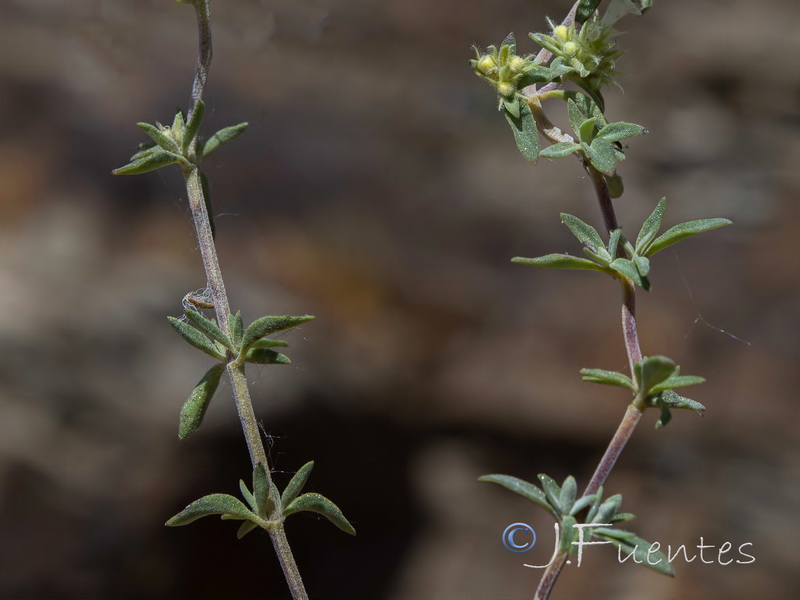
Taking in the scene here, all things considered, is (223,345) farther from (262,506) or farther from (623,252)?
(623,252)

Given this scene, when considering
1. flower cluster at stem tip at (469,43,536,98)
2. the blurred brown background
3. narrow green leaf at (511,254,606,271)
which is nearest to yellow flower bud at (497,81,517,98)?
flower cluster at stem tip at (469,43,536,98)

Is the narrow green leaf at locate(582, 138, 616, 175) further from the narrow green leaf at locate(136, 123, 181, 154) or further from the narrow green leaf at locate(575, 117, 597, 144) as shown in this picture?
the narrow green leaf at locate(136, 123, 181, 154)

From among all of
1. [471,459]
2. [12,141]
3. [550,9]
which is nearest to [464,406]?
[471,459]

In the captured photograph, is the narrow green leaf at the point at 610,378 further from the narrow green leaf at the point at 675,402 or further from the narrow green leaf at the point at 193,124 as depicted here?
the narrow green leaf at the point at 193,124

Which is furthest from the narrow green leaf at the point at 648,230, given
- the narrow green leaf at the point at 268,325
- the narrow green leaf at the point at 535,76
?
the narrow green leaf at the point at 268,325

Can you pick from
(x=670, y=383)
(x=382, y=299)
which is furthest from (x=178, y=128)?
(x=382, y=299)
